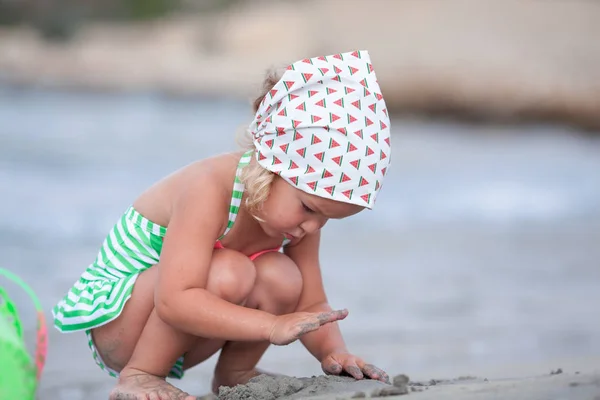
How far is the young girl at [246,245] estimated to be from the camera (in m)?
2.05

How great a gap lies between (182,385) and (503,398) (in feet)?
4.70

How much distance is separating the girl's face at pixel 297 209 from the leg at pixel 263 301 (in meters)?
0.18

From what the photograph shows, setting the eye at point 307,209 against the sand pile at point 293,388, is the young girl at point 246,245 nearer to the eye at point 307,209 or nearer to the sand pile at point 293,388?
the eye at point 307,209

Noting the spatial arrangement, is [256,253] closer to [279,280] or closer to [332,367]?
[279,280]

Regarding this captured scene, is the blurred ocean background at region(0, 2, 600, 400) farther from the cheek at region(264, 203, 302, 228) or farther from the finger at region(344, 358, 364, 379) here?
the finger at region(344, 358, 364, 379)

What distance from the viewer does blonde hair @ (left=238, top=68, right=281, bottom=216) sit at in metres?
2.11

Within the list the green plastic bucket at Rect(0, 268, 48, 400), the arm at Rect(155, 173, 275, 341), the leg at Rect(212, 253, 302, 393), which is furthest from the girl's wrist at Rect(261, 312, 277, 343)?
the green plastic bucket at Rect(0, 268, 48, 400)

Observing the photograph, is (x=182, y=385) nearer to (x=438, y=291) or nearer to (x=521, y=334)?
(x=521, y=334)

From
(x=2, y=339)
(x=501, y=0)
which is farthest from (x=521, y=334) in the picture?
(x=501, y=0)

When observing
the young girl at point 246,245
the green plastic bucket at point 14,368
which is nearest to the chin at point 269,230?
the young girl at point 246,245

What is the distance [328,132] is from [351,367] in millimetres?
628

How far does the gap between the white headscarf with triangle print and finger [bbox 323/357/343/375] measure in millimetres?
464

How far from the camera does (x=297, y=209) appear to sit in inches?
82.7

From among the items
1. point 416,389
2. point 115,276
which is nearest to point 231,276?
point 115,276
